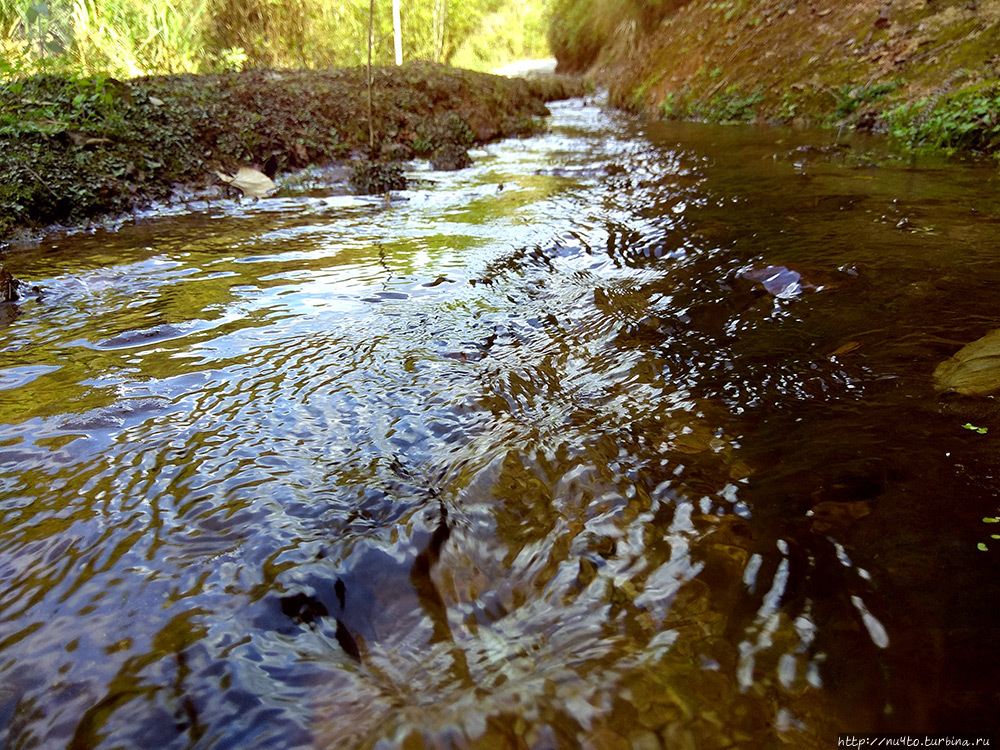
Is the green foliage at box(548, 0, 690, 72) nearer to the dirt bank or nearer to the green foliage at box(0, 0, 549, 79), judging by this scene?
the green foliage at box(0, 0, 549, 79)

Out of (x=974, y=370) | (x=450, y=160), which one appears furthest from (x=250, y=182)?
(x=974, y=370)

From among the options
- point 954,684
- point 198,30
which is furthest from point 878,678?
point 198,30

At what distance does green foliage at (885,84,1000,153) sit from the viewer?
5.21m

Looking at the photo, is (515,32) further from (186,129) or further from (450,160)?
(186,129)

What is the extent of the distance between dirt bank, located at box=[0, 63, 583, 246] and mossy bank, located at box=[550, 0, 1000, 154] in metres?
4.67

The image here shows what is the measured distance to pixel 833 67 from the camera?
811 cm

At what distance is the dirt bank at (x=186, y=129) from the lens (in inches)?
183

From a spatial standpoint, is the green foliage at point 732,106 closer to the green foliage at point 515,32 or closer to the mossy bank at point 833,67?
the mossy bank at point 833,67

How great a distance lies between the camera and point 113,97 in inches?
224

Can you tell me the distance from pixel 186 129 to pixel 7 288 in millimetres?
4079

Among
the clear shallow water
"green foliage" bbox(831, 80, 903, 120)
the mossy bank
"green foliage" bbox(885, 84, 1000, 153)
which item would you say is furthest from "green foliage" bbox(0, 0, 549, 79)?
Result: "green foliage" bbox(885, 84, 1000, 153)

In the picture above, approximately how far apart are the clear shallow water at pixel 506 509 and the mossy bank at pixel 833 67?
4.22 metres

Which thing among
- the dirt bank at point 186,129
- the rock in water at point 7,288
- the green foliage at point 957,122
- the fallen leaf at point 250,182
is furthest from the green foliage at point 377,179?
the green foliage at point 957,122

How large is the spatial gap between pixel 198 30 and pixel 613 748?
12.1 m
